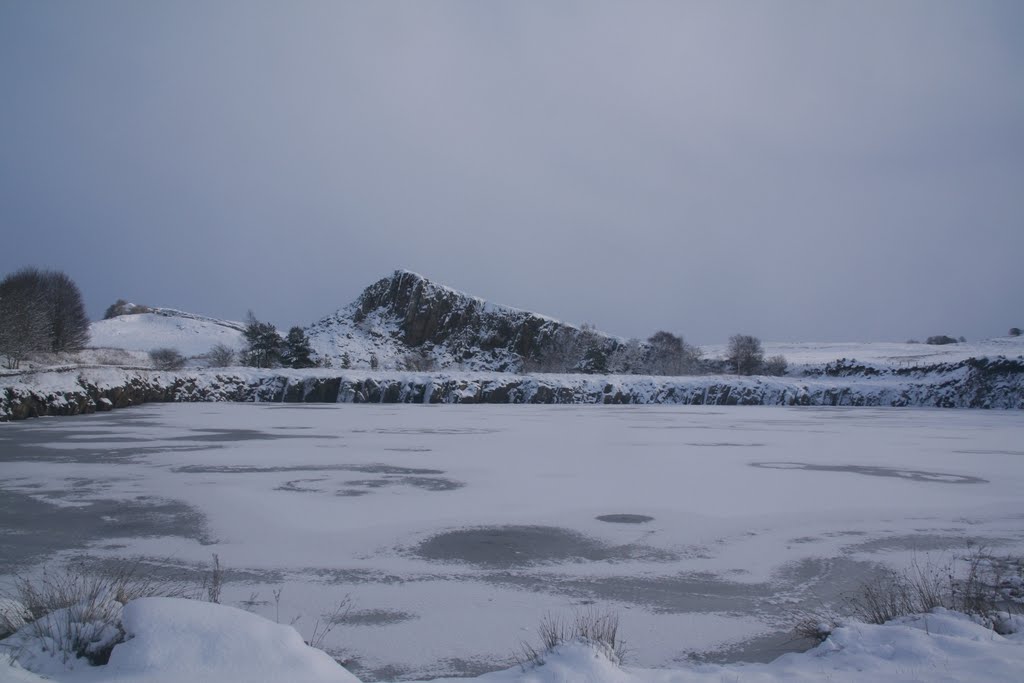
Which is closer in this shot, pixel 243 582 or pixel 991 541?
pixel 243 582

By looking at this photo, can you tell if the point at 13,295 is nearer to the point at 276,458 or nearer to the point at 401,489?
the point at 276,458

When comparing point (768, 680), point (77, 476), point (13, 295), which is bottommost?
point (77, 476)

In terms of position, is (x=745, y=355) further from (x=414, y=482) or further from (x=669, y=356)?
(x=414, y=482)

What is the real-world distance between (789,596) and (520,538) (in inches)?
88.8

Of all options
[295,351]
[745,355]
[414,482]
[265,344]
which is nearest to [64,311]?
[265,344]

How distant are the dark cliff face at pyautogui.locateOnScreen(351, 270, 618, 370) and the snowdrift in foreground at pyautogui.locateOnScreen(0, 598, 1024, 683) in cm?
6187

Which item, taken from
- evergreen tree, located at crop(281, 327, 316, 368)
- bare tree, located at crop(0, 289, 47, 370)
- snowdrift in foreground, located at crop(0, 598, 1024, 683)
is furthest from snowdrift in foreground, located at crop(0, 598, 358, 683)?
evergreen tree, located at crop(281, 327, 316, 368)

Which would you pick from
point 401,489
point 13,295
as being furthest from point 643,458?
point 13,295

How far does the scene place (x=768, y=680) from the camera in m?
3.06

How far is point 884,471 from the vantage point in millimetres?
9484

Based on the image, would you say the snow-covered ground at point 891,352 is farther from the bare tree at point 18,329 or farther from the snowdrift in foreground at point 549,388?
Result: the bare tree at point 18,329

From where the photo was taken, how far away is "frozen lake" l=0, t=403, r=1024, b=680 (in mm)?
3992

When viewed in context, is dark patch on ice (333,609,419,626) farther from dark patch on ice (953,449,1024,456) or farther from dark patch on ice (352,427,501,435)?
dark patch on ice (953,449,1024,456)

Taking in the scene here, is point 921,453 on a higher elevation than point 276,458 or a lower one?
higher
